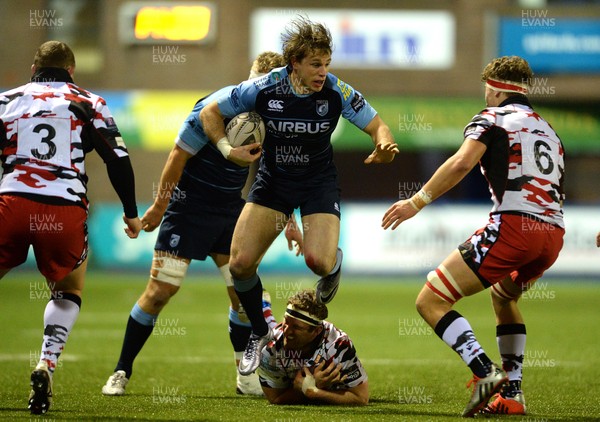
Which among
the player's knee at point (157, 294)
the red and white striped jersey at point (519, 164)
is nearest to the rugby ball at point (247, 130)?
the player's knee at point (157, 294)

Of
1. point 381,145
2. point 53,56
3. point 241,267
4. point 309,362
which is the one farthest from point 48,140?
point 309,362

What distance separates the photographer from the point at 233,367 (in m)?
9.41

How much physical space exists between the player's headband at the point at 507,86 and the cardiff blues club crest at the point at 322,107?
1.13m

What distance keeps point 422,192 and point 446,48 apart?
62.4 ft

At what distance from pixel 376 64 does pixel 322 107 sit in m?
17.7

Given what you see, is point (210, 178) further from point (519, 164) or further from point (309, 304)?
point (519, 164)

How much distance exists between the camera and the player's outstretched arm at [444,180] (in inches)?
243

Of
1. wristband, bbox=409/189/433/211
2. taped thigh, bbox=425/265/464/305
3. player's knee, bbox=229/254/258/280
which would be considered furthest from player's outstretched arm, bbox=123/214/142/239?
taped thigh, bbox=425/265/464/305

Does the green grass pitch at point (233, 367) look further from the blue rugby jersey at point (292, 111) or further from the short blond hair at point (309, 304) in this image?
the blue rugby jersey at point (292, 111)

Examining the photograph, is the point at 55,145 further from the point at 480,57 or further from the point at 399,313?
the point at 480,57

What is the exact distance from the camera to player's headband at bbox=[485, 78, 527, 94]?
6.62 meters

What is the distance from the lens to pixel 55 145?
632 centimetres

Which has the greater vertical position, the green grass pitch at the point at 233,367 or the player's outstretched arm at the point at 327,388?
the player's outstretched arm at the point at 327,388

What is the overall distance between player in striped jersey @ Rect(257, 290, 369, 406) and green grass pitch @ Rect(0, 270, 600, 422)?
140 millimetres
